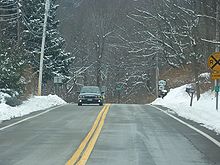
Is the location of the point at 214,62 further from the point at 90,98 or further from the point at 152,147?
the point at 90,98

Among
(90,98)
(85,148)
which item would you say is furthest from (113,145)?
(90,98)

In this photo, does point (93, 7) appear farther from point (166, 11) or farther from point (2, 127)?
point (2, 127)

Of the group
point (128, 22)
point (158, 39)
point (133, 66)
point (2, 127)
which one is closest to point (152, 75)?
point (133, 66)

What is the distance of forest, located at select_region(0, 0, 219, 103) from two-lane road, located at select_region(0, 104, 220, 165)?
1312 cm

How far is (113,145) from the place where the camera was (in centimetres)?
1305

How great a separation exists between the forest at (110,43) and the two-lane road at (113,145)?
1312 centimetres

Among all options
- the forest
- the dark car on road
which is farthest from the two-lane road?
the dark car on road

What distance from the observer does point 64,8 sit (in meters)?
69.7

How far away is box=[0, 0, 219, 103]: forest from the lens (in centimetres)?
3669

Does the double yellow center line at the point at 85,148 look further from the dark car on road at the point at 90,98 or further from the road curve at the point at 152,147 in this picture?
the dark car on road at the point at 90,98

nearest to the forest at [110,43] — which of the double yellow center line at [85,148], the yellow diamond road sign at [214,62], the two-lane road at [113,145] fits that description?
the yellow diamond road sign at [214,62]

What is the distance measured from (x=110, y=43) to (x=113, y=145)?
57238 mm

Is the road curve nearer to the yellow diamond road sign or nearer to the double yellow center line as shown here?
the double yellow center line

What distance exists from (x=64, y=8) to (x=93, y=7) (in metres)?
3.96
